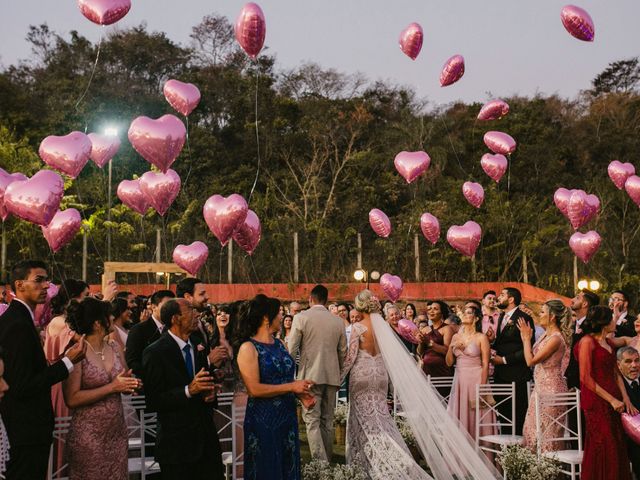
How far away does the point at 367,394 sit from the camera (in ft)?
21.9

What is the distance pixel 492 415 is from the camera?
7.29 meters

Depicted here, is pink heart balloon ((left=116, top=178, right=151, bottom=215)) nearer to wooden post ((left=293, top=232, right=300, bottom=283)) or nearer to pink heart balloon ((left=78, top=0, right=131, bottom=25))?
pink heart balloon ((left=78, top=0, right=131, bottom=25))

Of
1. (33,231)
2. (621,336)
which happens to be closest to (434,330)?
(621,336)

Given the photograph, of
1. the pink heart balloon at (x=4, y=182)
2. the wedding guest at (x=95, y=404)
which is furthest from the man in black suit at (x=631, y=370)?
the pink heart balloon at (x=4, y=182)

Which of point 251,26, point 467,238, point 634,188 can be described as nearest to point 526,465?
point 251,26

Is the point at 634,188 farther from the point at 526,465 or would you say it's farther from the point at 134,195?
the point at 134,195

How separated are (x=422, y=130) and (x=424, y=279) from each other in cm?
717

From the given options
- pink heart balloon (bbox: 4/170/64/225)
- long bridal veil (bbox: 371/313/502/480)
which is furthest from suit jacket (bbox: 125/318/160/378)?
pink heart balloon (bbox: 4/170/64/225)

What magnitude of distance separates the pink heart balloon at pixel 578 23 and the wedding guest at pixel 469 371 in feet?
12.9

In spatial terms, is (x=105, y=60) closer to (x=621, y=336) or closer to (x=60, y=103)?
(x=60, y=103)

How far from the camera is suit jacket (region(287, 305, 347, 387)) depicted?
23.3ft

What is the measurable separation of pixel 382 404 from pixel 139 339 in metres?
2.17

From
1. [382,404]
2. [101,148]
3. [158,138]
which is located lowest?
[382,404]

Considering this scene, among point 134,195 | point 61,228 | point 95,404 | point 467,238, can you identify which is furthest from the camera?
point 467,238
